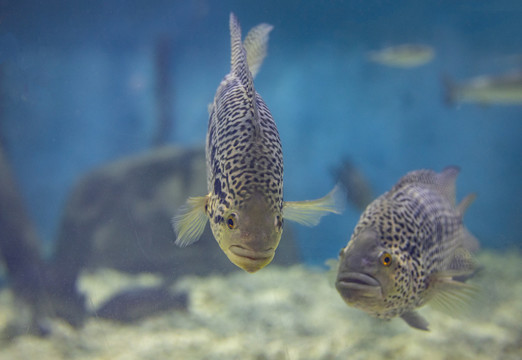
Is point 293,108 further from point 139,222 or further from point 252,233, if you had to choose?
point 252,233

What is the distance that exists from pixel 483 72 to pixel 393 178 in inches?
340

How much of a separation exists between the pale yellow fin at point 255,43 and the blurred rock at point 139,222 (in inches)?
85.1

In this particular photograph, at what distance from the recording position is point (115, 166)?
7.49m

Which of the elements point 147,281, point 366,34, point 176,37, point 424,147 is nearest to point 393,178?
point 424,147

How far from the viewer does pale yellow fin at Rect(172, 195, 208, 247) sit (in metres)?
1.95

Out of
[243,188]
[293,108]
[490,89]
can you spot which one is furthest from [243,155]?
[293,108]

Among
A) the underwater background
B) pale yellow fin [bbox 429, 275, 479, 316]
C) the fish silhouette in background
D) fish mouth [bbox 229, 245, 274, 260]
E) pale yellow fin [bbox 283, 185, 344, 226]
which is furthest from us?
the fish silhouette in background

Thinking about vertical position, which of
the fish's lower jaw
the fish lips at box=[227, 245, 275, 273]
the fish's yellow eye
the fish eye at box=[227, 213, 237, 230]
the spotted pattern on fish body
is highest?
the spotted pattern on fish body

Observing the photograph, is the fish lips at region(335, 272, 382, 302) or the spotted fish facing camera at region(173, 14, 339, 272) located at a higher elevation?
the spotted fish facing camera at region(173, 14, 339, 272)

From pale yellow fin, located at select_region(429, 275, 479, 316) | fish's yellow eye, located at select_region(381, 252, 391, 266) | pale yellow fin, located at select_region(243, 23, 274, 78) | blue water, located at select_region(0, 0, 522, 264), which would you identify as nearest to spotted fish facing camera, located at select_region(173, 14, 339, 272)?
pale yellow fin, located at select_region(243, 23, 274, 78)

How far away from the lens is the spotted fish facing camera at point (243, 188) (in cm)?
154

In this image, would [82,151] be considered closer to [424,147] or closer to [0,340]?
[0,340]

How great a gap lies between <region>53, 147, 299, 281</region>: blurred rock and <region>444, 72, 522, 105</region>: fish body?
16.2 ft

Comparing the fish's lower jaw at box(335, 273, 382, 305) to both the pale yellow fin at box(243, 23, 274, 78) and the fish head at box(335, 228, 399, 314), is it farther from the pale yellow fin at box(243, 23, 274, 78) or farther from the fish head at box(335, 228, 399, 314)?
the pale yellow fin at box(243, 23, 274, 78)
